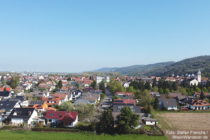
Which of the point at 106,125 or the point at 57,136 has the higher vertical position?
the point at 106,125

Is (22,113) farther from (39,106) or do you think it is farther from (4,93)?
(4,93)

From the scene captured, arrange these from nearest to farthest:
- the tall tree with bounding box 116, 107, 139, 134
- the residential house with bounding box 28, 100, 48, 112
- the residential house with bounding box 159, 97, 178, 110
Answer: the tall tree with bounding box 116, 107, 139, 134 → the residential house with bounding box 28, 100, 48, 112 → the residential house with bounding box 159, 97, 178, 110

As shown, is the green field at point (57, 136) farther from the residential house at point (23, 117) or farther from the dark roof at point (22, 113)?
the dark roof at point (22, 113)

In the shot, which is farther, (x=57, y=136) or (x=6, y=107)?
(x=6, y=107)

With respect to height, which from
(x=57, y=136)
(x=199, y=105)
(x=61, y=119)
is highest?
(x=61, y=119)

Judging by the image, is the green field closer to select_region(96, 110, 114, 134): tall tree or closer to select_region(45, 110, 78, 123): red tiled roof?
select_region(96, 110, 114, 134): tall tree

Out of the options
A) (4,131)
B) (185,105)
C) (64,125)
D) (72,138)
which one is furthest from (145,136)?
(185,105)

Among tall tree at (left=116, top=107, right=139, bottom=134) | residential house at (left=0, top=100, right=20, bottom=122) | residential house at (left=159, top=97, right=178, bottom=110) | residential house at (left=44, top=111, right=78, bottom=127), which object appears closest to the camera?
tall tree at (left=116, top=107, right=139, bottom=134)

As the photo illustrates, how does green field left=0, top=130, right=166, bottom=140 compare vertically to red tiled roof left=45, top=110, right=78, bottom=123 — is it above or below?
below

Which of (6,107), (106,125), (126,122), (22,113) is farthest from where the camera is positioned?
(6,107)

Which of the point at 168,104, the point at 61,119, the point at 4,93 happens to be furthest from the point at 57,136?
the point at 4,93

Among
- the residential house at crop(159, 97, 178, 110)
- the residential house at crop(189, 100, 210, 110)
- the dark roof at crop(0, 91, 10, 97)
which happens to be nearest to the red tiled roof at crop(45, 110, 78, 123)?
the residential house at crop(159, 97, 178, 110)

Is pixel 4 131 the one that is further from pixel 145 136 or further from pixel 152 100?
pixel 152 100

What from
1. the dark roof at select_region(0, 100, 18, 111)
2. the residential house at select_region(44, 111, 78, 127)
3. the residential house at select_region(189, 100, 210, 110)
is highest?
the dark roof at select_region(0, 100, 18, 111)
